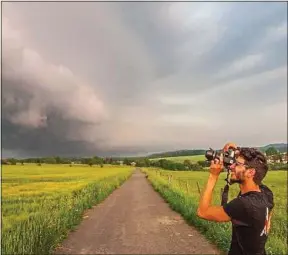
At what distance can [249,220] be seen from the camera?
302 cm

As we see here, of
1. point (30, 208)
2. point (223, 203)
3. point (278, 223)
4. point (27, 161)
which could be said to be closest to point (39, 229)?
point (223, 203)

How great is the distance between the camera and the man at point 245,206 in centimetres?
303

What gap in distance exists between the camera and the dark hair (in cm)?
312

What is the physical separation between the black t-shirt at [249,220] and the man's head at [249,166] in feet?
0.44

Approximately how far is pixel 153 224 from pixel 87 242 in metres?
3.60

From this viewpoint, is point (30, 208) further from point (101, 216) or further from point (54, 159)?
point (54, 159)

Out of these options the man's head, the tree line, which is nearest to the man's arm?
the man's head

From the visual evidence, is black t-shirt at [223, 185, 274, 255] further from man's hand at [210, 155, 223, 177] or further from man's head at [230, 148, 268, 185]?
man's hand at [210, 155, 223, 177]

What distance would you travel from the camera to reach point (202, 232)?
11320 millimetres

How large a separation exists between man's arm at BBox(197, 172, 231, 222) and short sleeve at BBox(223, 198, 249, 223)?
0.13ft

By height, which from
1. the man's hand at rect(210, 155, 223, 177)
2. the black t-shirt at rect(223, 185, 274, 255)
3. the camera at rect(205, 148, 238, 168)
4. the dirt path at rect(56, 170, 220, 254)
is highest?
the camera at rect(205, 148, 238, 168)

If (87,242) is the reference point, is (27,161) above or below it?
above

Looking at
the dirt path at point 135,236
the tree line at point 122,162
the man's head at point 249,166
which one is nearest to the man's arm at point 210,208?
the man's head at point 249,166

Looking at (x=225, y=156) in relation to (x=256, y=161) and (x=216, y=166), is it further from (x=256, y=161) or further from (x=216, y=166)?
(x=256, y=161)
